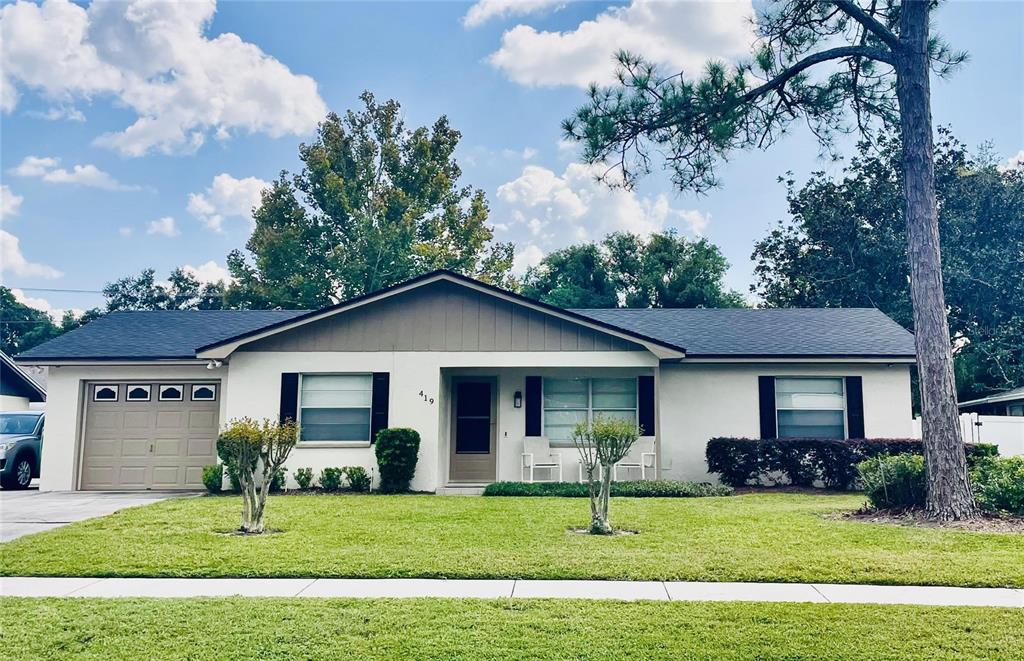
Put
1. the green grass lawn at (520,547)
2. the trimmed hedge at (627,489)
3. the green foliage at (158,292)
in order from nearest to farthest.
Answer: the green grass lawn at (520,547) < the trimmed hedge at (627,489) < the green foliage at (158,292)

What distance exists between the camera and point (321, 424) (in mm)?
14711

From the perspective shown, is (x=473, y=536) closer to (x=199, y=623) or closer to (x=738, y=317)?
(x=199, y=623)

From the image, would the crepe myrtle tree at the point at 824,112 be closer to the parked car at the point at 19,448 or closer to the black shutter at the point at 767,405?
the black shutter at the point at 767,405

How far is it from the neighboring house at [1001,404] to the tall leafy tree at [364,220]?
62.3 feet

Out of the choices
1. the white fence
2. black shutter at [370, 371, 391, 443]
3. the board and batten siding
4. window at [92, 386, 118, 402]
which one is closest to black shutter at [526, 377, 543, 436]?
the board and batten siding

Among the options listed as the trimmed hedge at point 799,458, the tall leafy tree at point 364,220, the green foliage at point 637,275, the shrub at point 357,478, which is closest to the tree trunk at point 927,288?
the trimmed hedge at point 799,458

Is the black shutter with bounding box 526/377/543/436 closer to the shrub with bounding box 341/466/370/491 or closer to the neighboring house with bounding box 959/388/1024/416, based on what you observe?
the shrub with bounding box 341/466/370/491

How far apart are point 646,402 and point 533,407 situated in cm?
227

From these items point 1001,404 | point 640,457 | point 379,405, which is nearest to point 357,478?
point 379,405

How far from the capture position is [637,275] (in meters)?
38.6

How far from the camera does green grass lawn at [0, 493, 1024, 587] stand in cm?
695

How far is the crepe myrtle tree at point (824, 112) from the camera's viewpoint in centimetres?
1038

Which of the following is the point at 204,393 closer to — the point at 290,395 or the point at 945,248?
the point at 290,395

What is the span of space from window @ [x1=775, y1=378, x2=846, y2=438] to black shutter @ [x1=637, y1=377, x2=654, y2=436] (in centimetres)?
263
